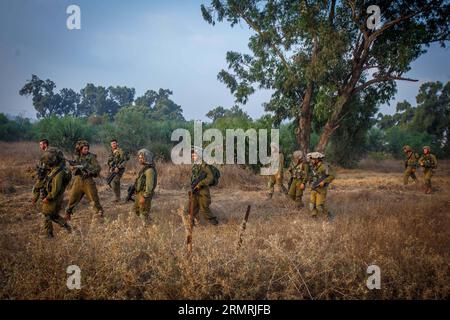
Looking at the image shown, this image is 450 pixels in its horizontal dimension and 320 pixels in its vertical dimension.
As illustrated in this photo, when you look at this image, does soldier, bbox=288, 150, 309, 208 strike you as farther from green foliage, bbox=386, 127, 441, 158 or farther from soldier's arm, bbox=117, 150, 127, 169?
green foliage, bbox=386, 127, 441, 158

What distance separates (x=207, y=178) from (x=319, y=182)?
2505 millimetres

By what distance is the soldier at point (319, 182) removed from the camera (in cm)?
672

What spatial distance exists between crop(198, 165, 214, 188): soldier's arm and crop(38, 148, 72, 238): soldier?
96.4 inches

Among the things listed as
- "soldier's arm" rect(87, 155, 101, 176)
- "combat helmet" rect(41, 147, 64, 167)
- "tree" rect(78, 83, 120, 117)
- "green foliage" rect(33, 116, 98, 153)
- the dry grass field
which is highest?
"tree" rect(78, 83, 120, 117)

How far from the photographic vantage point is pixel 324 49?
12.2m

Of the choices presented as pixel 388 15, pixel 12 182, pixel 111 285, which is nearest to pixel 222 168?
pixel 12 182

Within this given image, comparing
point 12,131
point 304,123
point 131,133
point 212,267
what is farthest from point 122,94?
point 212,267

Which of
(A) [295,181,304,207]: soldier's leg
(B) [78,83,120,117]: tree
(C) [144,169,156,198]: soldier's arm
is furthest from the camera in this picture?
(B) [78,83,120,117]: tree

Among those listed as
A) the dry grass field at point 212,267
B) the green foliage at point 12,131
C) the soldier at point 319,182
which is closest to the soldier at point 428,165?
the soldier at point 319,182

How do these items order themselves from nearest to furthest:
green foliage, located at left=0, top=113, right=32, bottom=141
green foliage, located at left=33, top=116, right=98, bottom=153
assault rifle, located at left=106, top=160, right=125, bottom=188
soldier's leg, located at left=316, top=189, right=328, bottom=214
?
soldier's leg, located at left=316, top=189, right=328, bottom=214, assault rifle, located at left=106, top=160, right=125, bottom=188, green foliage, located at left=33, top=116, right=98, bottom=153, green foliage, located at left=0, top=113, right=32, bottom=141

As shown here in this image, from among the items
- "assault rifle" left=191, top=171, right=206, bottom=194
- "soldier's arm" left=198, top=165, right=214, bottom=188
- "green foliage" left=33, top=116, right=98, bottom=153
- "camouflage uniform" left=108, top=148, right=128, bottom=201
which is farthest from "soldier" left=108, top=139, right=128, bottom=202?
"green foliage" left=33, top=116, right=98, bottom=153

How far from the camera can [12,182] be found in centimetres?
1060

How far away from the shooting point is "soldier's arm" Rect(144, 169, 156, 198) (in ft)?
19.6

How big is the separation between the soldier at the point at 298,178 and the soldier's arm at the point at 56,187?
550 cm
